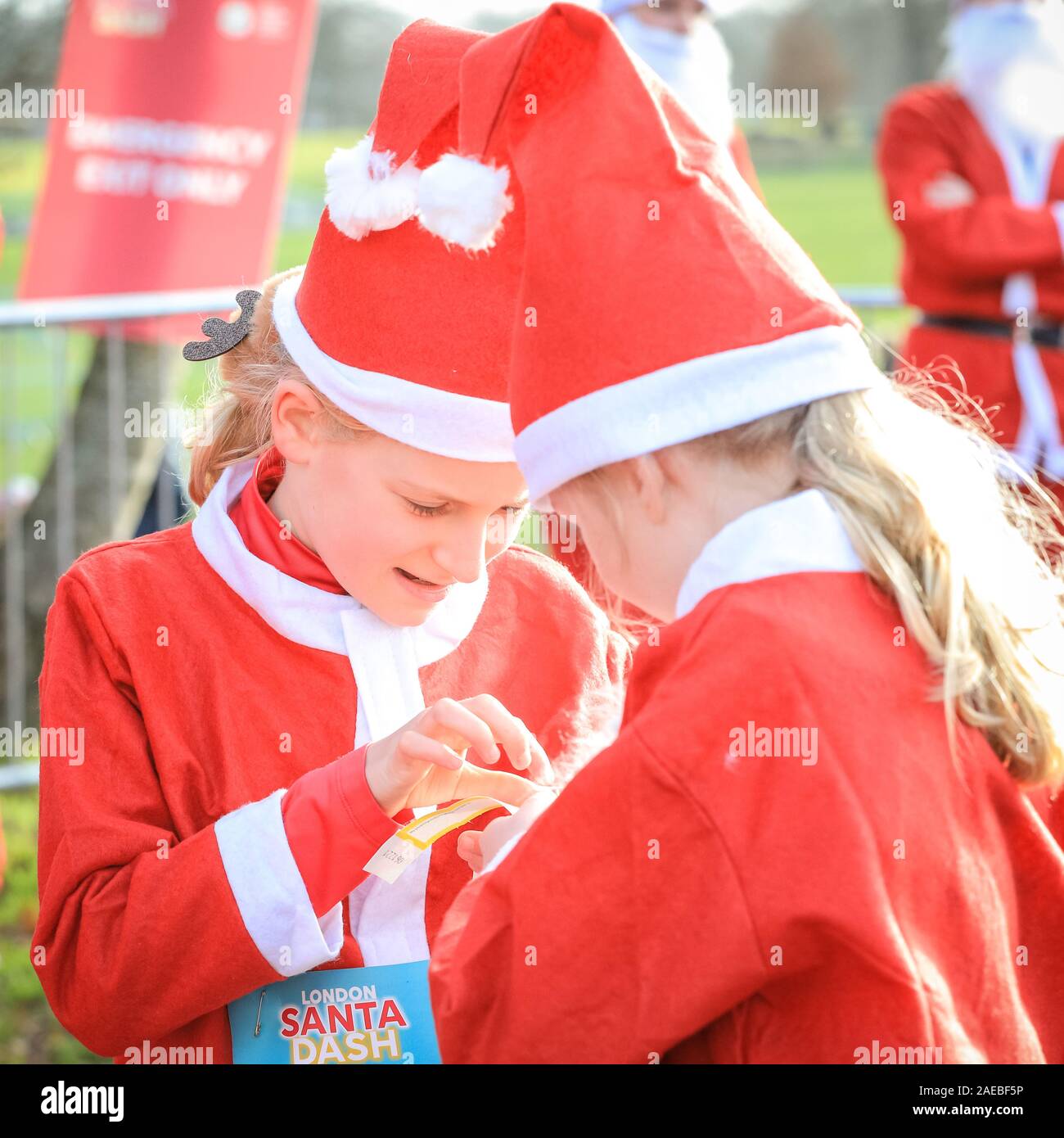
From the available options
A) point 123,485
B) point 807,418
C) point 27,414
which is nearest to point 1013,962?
point 807,418

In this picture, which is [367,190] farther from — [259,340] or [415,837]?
[415,837]

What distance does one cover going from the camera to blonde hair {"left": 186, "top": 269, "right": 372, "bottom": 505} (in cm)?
223

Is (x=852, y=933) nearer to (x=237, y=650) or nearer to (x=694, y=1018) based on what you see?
(x=694, y=1018)

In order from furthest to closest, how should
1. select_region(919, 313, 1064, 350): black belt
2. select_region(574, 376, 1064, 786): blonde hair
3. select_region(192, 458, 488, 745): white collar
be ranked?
select_region(919, 313, 1064, 350): black belt, select_region(192, 458, 488, 745): white collar, select_region(574, 376, 1064, 786): blonde hair

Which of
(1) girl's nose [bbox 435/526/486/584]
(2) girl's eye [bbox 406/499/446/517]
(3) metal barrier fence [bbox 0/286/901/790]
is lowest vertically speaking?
(3) metal barrier fence [bbox 0/286/901/790]

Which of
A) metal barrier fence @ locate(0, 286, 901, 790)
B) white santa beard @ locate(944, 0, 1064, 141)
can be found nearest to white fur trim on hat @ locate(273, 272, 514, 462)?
metal barrier fence @ locate(0, 286, 901, 790)

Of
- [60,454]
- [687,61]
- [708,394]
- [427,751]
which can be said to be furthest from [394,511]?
[60,454]

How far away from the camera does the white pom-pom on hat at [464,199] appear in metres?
1.76

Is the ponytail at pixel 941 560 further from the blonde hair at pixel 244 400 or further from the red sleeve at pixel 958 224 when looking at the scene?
the red sleeve at pixel 958 224

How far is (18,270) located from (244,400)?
1085 centimetres

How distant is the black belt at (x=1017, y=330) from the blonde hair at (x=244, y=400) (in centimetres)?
311

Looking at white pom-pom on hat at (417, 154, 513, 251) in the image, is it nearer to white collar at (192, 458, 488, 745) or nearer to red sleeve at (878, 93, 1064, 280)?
white collar at (192, 458, 488, 745)

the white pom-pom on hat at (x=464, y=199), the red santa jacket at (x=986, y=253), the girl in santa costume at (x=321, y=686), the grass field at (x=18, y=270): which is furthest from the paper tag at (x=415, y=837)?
the red santa jacket at (x=986, y=253)

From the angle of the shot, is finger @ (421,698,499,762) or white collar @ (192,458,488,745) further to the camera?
white collar @ (192,458,488,745)
